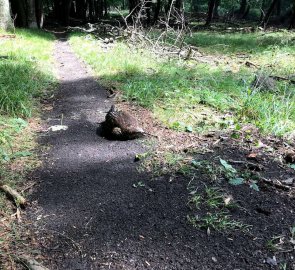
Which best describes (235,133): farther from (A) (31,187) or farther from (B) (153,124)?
(A) (31,187)

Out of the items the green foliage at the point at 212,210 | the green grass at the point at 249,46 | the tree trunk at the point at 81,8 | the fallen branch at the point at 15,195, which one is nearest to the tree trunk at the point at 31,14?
the green grass at the point at 249,46

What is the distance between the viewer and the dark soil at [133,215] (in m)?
2.18

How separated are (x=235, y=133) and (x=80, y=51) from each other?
271 inches

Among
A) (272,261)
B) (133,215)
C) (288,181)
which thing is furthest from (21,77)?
(272,261)

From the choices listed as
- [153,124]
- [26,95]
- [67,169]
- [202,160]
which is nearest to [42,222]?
[67,169]

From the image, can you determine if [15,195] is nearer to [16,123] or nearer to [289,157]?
[16,123]

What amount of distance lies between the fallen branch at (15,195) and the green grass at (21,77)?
71.5 inches

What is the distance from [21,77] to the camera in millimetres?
5648

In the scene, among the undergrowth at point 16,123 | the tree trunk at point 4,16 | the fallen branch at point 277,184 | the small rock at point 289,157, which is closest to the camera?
the undergrowth at point 16,123

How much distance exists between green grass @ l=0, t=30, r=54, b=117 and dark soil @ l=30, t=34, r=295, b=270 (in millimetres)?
1036

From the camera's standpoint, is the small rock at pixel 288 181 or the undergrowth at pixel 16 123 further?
the small rock at pixel 288 181

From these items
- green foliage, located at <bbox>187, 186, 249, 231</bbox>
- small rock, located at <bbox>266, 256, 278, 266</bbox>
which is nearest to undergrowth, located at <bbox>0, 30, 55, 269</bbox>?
green foliage, located at <bbox>187, 186, 249, 231</bbox>

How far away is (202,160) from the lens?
3.34 m

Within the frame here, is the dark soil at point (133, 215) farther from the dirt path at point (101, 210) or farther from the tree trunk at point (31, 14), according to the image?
the tree trunk at point (31, 14)
